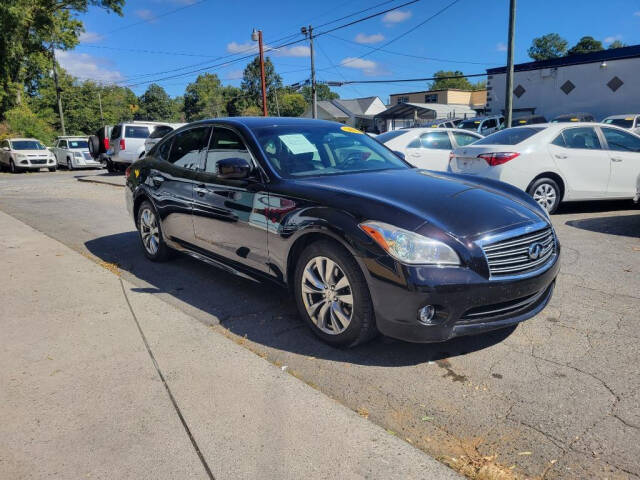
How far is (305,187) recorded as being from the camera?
140 inches

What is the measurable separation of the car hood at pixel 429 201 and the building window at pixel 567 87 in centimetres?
2659

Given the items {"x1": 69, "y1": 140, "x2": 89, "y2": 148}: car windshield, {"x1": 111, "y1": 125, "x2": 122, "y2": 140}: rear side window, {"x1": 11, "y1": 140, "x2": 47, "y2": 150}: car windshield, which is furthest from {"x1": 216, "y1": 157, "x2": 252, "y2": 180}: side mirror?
{"x1": 11, "y1": 140, "x2": 47, "y2": 150}: car windshield

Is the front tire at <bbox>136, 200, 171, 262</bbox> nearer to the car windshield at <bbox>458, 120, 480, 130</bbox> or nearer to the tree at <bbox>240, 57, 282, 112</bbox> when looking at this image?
the car windshield at <bbox>458, 120, 480, 130</bbox>

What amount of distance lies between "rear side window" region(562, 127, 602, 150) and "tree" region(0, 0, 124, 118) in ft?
106

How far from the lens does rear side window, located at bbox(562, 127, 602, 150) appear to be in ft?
24.9

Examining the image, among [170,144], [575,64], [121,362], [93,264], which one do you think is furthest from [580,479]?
[575,64]

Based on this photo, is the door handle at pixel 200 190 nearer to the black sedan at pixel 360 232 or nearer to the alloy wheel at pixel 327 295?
the black sedan at pixel 360 232

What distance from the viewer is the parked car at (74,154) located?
24141 mm

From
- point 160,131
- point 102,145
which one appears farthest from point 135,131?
point 102,145

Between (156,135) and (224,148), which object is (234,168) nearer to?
(224,148)

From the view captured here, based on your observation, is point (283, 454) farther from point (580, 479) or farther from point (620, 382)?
point (620, 382)

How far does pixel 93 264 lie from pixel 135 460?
12.7ft

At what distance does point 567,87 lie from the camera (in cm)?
2664

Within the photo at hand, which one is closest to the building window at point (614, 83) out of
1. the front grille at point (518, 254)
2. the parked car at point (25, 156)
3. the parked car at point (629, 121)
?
the parked car at point (629, 121)
